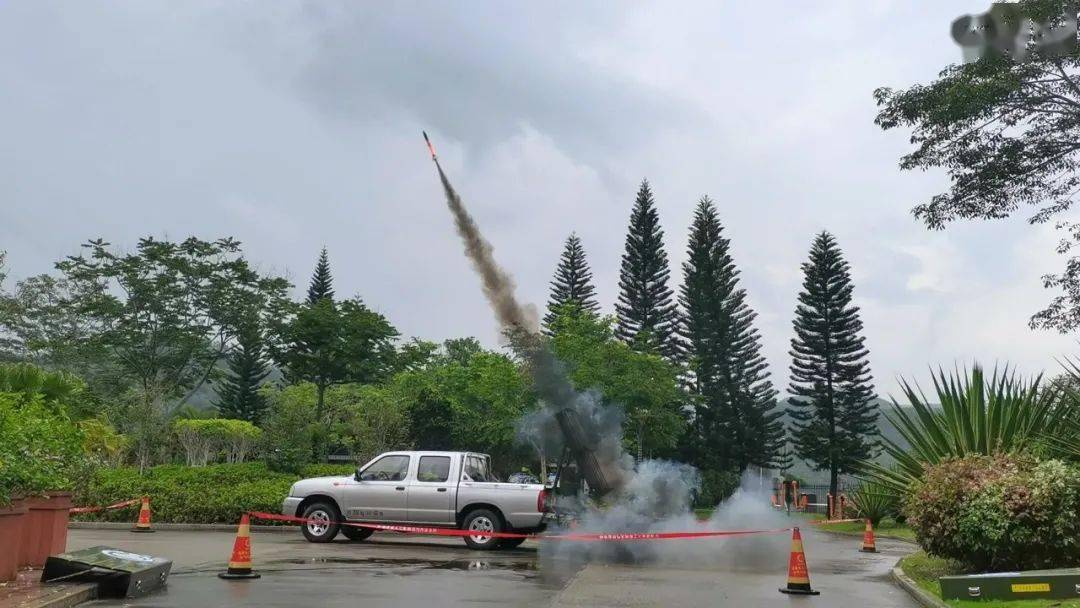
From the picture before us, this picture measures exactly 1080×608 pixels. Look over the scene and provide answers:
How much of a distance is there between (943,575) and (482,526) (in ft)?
25.1

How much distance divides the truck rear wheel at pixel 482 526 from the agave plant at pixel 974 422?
640cm

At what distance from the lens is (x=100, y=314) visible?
3778 cm

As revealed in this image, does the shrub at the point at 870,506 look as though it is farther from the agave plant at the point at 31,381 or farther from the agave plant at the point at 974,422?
the agave plant at the point at 31,381

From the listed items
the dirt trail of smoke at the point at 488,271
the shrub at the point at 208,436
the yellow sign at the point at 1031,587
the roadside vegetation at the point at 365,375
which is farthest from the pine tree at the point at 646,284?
the yellow sign at the point at 1031,587

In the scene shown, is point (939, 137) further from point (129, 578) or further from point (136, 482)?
point (136, 482)

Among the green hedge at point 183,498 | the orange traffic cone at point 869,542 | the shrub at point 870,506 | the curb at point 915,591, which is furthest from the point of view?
the shrub at point 870,506

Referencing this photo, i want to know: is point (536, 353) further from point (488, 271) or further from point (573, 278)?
point (573, 278)

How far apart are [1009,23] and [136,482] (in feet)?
68.9

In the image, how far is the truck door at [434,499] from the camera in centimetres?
1711

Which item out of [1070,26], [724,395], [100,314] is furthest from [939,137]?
[724,395]

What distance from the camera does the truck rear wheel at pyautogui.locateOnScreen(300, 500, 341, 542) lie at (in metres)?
17.5

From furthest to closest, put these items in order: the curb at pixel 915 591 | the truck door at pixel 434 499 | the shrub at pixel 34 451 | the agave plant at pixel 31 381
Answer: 1. the truck door at pixel 434 499
2. the agave plant at pixel 31 381
3. the curb at pixel 915 591
4. the shrub at pixel 34 451

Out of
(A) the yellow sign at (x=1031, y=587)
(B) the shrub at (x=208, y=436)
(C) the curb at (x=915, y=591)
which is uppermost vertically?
(B) the shrub at (x=208, y=436)

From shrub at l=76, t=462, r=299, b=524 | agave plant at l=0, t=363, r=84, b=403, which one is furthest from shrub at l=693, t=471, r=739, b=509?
agave plant at l=0, t=363, r=84, b=403
